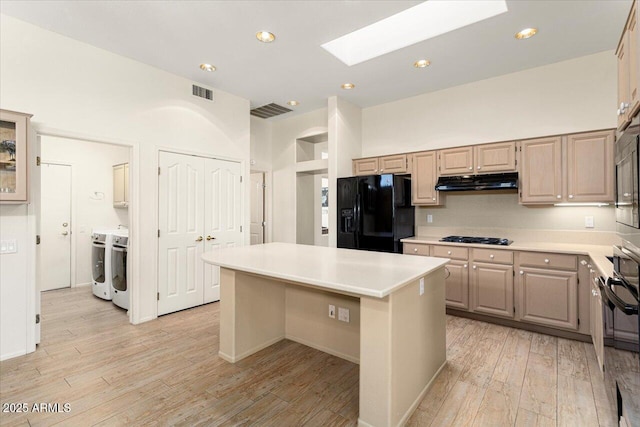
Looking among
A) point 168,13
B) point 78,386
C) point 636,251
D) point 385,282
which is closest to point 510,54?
point 636,251

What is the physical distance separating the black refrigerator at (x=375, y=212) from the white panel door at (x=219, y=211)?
156 centimetres

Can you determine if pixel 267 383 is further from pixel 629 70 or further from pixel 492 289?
pixel 629 70

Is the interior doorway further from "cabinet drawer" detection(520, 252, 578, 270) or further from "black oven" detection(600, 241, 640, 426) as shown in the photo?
"black oven" detection(600, 241, 640, 426)

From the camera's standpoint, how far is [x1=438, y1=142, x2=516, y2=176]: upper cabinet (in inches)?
143

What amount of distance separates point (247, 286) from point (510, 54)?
12.0 ft

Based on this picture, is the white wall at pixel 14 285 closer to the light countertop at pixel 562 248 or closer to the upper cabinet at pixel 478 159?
the light countertop at pixel 562 248

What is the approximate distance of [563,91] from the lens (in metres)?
3.46

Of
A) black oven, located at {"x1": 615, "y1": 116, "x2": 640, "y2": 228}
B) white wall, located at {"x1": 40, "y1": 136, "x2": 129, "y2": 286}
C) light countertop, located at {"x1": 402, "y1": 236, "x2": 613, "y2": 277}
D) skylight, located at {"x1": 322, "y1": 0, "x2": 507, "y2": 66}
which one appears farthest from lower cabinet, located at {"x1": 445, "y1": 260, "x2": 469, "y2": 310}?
white wall, located at {"x1": 40, "y1": 136, "x2": 129, "y2": 286}

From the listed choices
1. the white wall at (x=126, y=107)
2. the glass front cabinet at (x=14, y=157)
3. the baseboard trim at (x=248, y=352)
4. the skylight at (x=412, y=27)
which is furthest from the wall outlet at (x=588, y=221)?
the glass front cabinet at (x=14, y=157)

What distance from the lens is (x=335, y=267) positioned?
7.00ft

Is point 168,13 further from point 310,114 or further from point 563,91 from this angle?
point 563,91

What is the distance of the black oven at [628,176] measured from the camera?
4.63 ft

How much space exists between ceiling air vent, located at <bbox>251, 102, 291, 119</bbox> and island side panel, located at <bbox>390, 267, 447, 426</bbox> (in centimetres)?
383

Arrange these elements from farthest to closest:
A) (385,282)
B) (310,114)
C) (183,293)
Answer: (310,114)
(183,293)
(385,282)
